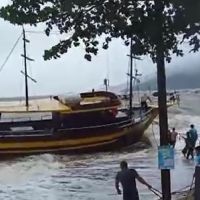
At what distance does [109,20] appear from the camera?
10312mm

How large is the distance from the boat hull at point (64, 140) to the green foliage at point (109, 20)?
26.9 m

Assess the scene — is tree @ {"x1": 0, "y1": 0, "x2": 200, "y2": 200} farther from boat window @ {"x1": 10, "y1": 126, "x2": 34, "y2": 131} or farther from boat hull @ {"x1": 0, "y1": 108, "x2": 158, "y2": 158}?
boat window @ {"x1": 10, "y1": 126, "x2": 34, "y2": 131}

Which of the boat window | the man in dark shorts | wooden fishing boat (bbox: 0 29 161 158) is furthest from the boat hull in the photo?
the man in dark shorts

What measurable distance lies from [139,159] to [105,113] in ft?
20.2

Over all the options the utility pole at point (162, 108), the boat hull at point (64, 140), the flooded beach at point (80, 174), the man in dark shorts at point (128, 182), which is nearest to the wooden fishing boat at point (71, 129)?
the boat hull at point (64, 140)

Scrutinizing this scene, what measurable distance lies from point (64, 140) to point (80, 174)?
8.93m

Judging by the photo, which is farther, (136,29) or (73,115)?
(73,115)

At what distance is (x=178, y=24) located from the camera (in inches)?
402

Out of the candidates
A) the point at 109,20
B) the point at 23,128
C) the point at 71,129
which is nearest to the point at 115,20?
the point at 109,20

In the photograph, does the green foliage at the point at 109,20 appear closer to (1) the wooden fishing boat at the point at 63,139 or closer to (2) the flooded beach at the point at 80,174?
(2) the flooded beach at the point at 80,174

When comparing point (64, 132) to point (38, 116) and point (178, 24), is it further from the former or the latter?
point (178, 24)

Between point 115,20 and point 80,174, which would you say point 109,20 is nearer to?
point 115,20

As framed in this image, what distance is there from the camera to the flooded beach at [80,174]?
22.9m

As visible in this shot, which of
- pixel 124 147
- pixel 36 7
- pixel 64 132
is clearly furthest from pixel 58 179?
pixel 36 7
